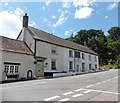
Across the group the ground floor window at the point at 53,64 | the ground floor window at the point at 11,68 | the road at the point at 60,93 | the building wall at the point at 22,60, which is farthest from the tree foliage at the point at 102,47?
the road at the point at 60,93

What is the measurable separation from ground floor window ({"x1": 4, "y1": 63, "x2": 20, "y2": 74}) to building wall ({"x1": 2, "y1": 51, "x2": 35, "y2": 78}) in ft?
1.61

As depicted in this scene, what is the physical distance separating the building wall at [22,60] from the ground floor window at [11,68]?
492 millimetres

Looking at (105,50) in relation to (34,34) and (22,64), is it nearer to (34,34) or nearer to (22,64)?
(34,34)

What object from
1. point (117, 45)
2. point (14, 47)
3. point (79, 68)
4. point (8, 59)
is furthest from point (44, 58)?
point (117, 45)

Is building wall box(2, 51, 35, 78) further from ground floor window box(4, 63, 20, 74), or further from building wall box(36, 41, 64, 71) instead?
building wall box(36, 41, 64, 71)

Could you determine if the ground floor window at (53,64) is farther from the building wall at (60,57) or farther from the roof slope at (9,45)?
the roof slope at (9,45)

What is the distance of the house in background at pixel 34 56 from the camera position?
2577 cm

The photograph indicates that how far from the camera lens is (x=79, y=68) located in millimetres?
45625

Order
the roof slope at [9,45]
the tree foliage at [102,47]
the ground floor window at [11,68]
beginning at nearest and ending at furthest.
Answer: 1. the ground floor window at [11,68]
2. the roof slope at [9,45]
3. the tree foliage at [102,47]

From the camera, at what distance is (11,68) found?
25.4 m

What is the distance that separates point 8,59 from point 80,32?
77.2 meters

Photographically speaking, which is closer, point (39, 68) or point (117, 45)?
point (39, 68)

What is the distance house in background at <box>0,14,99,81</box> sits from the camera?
84.6 feet

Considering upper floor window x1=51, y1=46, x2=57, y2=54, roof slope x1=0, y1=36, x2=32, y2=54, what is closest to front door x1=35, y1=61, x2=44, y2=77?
roof slope x1=0, y1=36, x2=32, y2=54
